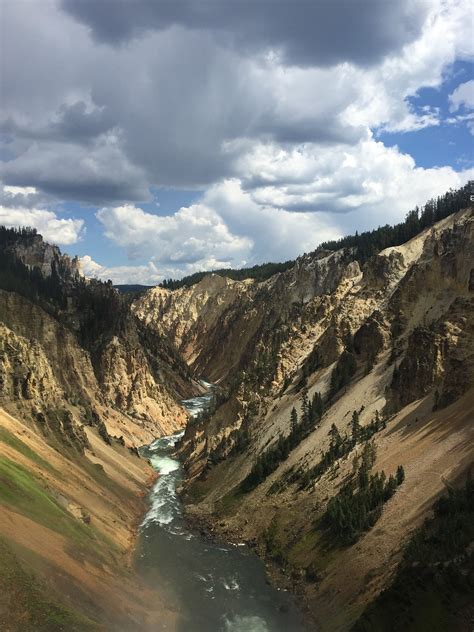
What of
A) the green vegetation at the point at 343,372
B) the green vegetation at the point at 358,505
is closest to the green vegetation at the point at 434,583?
the green vegetation at the point at 358,505

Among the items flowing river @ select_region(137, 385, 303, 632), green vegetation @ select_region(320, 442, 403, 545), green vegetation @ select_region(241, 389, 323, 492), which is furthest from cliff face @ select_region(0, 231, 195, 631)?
green vegetation @ select_region(320, 442, 403, 545)

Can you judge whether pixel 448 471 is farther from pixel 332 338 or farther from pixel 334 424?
pixel 332 338

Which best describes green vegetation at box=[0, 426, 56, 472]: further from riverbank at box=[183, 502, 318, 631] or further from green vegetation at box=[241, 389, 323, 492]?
green vegetation at box=[241, 389, 323, 492]

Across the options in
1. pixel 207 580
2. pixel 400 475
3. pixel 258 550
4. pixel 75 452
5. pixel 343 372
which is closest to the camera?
pixel 400 475

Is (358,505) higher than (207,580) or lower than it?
A: higher

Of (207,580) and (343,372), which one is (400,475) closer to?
(207,580)

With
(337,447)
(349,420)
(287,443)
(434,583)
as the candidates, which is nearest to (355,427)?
(337,447)

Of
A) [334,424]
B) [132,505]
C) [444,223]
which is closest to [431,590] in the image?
[334,424]
